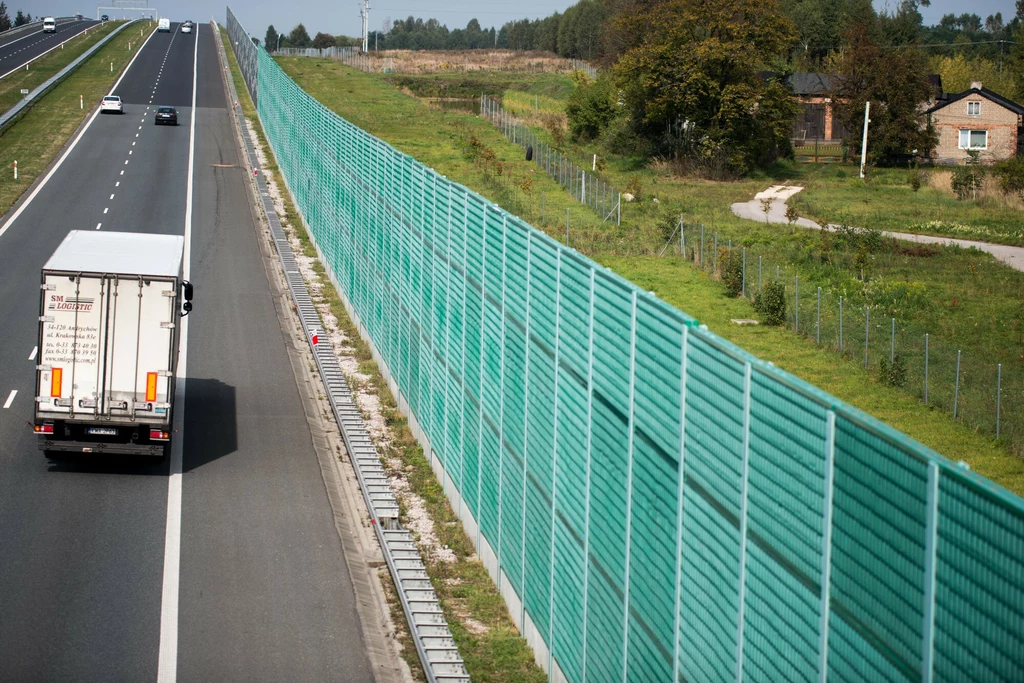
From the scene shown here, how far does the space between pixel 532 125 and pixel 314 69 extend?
3057 centimetres

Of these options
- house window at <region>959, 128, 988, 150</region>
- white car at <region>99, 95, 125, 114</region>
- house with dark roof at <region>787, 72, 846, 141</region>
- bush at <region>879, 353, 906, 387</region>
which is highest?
house with dark roof at <region>787, 72, 846, 141</region>

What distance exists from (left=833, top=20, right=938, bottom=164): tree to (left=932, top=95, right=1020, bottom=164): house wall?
703 centimetres

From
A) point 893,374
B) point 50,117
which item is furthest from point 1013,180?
point 50,117

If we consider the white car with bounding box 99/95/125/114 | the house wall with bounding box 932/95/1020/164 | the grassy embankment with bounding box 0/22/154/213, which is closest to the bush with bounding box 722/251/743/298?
the grassy embankment with bounding box 0/22/154/213

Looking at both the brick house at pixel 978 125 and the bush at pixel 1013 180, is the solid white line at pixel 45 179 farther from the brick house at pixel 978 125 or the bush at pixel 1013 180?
the brick house at pixel 978 125

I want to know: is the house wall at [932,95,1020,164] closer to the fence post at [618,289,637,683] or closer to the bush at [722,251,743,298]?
the bush at [722,251,743,298]

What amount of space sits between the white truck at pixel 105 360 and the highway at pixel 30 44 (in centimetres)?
7702

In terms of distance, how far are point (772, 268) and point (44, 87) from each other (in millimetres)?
57238

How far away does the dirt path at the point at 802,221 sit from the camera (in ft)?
132

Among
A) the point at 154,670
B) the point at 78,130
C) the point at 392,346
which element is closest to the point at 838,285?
the point at 392,346

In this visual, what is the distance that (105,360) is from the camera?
16547 mm

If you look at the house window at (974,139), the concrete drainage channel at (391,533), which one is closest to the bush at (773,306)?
the concrete drainage channel at (391,533)

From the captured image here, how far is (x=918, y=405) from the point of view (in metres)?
22.2

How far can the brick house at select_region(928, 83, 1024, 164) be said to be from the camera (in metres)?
82.1
